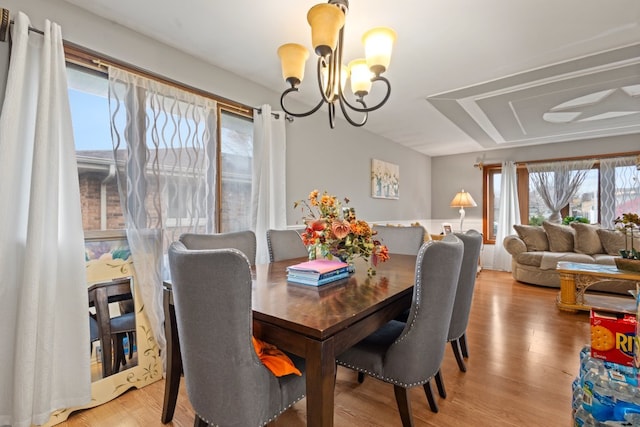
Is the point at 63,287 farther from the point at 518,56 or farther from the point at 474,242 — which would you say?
the point at 518,56

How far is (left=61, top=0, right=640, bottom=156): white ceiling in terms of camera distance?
1785 mm

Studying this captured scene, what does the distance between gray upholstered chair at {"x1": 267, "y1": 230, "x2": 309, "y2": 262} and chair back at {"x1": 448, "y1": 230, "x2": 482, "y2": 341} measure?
1198 mm

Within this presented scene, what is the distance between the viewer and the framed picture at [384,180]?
447 centimetres

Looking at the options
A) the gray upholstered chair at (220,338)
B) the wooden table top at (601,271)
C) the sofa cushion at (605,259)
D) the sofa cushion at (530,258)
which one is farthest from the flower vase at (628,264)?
the gray upholstered chair at (220,338)

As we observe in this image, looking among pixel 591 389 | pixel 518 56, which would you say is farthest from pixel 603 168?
pixel 591 389

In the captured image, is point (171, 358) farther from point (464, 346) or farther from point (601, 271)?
point (601, 271)

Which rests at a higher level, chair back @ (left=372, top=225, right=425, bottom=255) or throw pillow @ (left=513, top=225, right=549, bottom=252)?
chair back @ (left=372, top=225, right=425, bottom=255)

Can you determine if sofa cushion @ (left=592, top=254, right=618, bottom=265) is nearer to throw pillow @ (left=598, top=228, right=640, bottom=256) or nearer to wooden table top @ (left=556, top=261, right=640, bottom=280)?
throw pillow @ (left=598, top=228, right=640, bottom=256)

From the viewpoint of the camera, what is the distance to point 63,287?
1.65 meters

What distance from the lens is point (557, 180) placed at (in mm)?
5148

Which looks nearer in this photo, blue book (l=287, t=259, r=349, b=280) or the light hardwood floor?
blue book (l=287, t=259, r=349, b=280)

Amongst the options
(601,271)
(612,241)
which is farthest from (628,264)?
(612,241)

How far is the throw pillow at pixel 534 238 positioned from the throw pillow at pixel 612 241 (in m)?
0.65

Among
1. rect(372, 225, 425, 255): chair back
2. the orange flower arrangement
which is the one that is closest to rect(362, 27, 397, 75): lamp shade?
the orange flower arrangement
